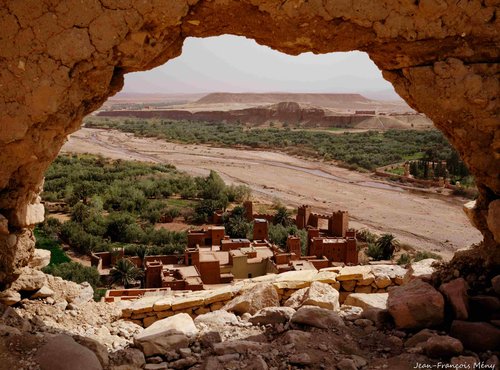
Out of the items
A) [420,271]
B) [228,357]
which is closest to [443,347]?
[228,357]

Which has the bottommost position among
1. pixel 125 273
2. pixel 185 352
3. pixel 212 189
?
pixel 125 273

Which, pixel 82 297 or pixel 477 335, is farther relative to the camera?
pixel 82 297

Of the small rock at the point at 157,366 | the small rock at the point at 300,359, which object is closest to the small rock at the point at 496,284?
the small rock at the point at 300,359

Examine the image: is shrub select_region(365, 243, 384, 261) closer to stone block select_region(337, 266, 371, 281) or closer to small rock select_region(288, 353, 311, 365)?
stone block select_region(337, 266, 371, 281)

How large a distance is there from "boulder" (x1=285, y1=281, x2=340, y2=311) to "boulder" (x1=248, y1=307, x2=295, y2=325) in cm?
42

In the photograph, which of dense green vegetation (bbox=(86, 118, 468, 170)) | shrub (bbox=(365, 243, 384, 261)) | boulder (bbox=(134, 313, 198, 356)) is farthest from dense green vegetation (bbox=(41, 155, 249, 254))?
dense green vegetation (bbox=(86, 118, 468, 170))

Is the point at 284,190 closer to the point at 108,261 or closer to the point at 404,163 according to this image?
the point at 404,163

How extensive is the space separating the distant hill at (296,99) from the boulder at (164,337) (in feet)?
386

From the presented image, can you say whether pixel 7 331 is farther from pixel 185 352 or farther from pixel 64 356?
pixel 185 352

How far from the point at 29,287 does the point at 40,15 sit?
266cm

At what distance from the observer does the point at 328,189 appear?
37438 mm

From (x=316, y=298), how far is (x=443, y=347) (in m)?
1.64

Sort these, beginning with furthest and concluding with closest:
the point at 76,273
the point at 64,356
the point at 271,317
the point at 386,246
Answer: the point at 386,246, the point at 76,273, the point at 271,317, the point at 64,356

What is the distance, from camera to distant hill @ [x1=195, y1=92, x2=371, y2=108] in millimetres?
127250
